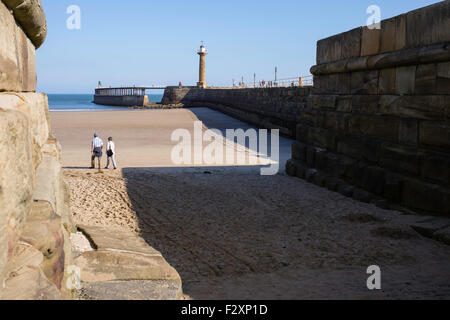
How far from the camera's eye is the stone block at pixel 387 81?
294 inches

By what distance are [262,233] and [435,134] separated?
2884 mm

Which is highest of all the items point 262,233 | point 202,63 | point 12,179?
point 202,63

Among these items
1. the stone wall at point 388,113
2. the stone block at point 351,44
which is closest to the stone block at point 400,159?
the stone wall at point 388,113

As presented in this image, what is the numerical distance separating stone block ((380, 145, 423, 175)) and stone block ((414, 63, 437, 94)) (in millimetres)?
930

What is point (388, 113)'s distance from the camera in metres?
7.65

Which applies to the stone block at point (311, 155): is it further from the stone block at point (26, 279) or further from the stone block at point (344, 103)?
the stone block at point (26, 279)

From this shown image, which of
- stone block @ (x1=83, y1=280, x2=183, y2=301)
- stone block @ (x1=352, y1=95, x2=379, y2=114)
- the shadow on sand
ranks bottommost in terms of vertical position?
the shadow on sand

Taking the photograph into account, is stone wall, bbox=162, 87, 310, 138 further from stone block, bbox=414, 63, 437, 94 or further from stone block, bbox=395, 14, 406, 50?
stone block, bbox=414, 63, 437, 94

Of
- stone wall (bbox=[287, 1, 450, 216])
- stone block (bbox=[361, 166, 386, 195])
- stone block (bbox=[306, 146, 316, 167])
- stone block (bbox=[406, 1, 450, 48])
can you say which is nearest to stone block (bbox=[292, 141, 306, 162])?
stone block (bbox=[306, 146, 316, 167])

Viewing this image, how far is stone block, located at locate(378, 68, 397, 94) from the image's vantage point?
294 inches

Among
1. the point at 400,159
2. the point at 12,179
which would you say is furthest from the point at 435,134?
the point at 12,179

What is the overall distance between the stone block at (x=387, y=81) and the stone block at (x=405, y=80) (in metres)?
0.10

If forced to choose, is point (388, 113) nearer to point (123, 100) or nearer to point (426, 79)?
point (426, 79)
